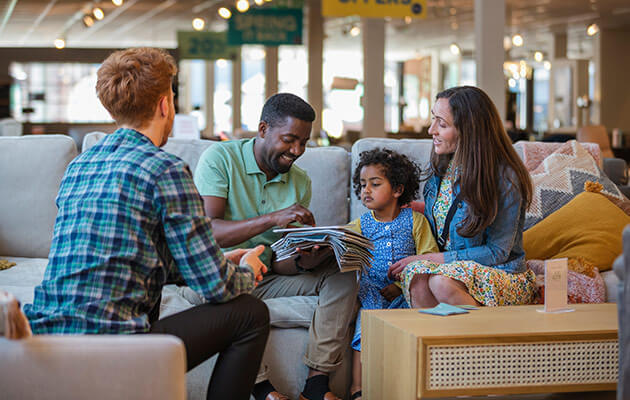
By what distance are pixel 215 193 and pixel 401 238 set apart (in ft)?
2.43

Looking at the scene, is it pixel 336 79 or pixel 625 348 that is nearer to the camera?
pixel 625 348

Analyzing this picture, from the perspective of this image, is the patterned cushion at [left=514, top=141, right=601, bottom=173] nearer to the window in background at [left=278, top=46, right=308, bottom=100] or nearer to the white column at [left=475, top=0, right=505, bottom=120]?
the white column at [left=475, top=0, right=505, bottom=120]

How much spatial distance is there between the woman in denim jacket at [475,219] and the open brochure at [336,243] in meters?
0.23

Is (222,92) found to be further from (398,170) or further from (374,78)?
(398,170)

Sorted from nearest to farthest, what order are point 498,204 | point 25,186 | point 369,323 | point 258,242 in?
point 369,323 → point 498,204 → point 258,242 → point 25,186

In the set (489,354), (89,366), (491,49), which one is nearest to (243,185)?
(489,354)

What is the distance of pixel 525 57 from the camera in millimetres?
19703

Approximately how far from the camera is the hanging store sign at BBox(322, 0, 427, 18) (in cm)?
652

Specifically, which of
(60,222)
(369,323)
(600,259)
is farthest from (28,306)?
(600,259)

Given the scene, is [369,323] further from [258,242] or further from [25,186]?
[25,186]

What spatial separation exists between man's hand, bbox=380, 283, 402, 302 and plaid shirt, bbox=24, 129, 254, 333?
1091 millimetres

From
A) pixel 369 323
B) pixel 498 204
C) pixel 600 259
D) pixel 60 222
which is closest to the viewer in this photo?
pixel 60 222

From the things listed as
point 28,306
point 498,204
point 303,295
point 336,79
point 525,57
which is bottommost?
point 303,295

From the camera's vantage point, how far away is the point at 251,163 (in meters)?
2.71
